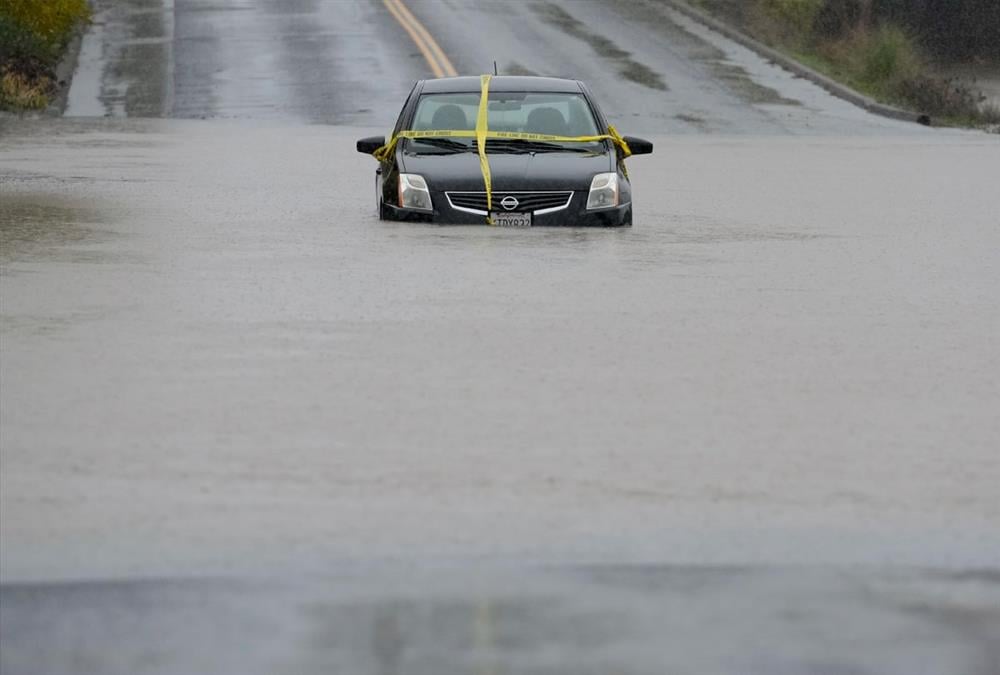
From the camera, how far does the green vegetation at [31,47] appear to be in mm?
38062

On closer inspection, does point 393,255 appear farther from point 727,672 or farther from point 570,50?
point 570,50

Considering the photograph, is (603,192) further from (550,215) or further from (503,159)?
(503,159)

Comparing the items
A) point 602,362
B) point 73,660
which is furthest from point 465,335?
point 73,660

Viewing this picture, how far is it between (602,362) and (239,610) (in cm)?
541

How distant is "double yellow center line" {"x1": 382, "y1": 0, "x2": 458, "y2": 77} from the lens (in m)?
41.7

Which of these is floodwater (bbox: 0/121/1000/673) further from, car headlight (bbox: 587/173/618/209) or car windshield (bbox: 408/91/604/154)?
car windshield (bbox: 408/91/604/154)

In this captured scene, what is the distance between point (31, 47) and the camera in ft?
134

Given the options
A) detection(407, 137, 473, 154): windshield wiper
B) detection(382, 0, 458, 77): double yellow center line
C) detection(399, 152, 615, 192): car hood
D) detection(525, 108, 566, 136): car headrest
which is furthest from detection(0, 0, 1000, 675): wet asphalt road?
detection(382, 0, 458, 77): double yellow center line

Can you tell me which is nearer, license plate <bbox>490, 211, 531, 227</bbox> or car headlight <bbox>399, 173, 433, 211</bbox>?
license plate <bbox>490, 211, 531, 227</bbox>

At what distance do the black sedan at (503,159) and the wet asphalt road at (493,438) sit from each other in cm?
30

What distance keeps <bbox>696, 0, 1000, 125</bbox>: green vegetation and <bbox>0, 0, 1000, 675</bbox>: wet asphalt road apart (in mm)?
21792

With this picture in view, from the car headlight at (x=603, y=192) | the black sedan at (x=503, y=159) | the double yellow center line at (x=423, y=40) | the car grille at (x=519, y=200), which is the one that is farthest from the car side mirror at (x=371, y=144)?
the double yellow center line at (x=423, y=40)

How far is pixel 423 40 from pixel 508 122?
26219 mm

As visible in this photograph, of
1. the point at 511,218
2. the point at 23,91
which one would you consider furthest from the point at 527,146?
the point at 23,91
